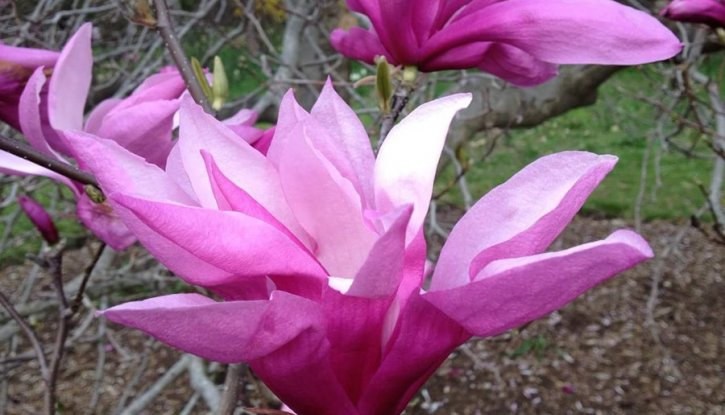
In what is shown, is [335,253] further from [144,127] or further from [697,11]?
[697,11]

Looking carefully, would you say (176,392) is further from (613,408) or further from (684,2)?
(684,2)

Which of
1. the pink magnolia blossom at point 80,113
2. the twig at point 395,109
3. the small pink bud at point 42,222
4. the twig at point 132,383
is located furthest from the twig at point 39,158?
the twig at point 132,383

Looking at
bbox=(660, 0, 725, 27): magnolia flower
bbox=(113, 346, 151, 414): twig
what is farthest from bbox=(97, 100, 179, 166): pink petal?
bbox=(113, 346, 151, 414): twig

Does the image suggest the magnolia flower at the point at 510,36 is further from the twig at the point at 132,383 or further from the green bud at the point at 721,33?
the twig at the point at 132,383

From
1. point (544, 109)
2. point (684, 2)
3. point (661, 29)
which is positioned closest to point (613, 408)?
point (544, 109)

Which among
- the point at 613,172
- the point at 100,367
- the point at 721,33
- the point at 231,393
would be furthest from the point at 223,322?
the point at 613,172

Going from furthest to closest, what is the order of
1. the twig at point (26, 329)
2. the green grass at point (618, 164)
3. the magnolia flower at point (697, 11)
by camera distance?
the green grass at point (618, 164)
the magnolia flower at point (697, 11)
the twig at point (26, 329)
